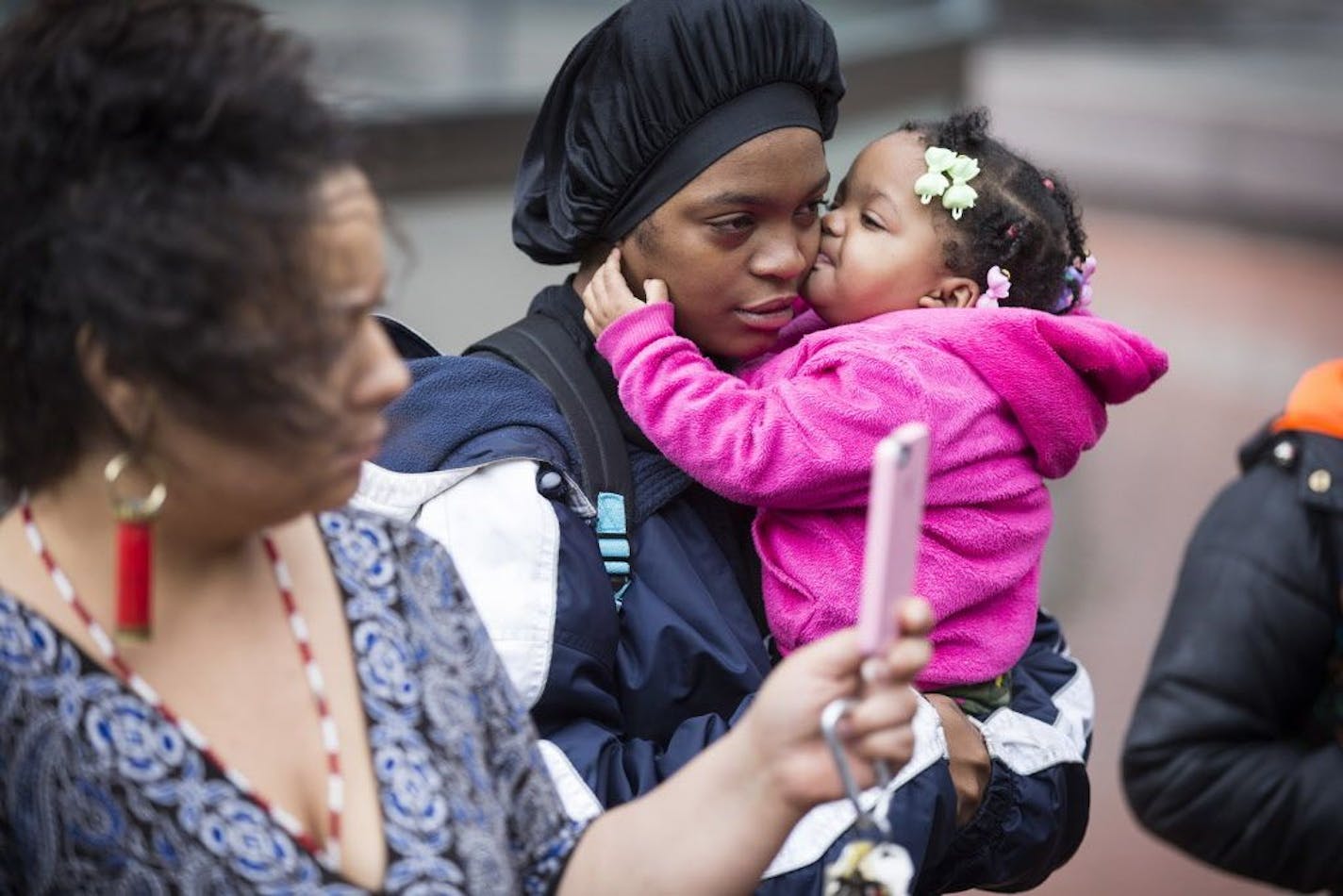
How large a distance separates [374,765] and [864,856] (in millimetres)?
510

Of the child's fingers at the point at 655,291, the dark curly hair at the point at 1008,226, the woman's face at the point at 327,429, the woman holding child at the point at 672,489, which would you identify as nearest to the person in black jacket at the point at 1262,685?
the woman holding child at the point at 672,489

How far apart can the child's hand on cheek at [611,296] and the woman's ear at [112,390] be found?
41.0 inches

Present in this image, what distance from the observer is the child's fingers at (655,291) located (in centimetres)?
267

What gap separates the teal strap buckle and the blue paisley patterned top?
490 mm

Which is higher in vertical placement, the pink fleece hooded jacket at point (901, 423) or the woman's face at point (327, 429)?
the woman's face at point (327, 429)

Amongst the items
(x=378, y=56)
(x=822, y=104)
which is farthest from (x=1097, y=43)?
(x=822, y=104)

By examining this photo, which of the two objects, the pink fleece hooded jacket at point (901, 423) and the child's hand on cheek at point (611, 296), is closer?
the pink fleece hooded jacket at point (901, 423)

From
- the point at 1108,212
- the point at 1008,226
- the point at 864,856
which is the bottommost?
the point at 1108,212

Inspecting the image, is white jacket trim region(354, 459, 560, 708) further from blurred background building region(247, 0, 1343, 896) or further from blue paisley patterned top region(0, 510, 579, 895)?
blurred background building region(247, 0, 1343, 896)

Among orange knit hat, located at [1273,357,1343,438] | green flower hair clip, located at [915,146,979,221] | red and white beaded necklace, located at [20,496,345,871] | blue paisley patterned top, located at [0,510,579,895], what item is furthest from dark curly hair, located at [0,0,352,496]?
green flower hair clip, located at [915,146,979,221]

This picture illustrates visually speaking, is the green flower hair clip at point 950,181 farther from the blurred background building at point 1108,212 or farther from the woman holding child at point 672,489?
the blurred background building at point 1108,212

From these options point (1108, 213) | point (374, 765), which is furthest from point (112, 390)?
point (1108, 213)

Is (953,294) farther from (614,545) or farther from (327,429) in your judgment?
(327,429)

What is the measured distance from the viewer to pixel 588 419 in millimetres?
2619
